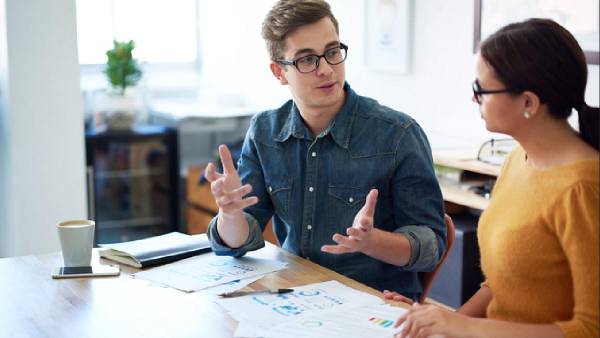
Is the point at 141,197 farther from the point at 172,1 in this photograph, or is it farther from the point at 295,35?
the point at 295,35

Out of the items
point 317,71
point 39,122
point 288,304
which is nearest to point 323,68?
point 317,71

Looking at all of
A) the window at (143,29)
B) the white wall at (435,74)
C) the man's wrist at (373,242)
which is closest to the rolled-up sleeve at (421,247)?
the man's wrist at (373,242)

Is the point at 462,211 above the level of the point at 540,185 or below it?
below

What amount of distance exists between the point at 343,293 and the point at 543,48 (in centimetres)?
66

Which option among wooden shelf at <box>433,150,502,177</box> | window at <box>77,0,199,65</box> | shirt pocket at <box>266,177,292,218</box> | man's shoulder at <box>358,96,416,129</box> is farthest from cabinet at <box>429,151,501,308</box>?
window at <box>77,0,199,65</box>

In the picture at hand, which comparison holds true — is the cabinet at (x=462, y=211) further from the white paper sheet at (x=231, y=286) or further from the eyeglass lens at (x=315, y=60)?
the white paper sheet at (x=231, y=286)

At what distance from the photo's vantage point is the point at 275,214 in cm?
219

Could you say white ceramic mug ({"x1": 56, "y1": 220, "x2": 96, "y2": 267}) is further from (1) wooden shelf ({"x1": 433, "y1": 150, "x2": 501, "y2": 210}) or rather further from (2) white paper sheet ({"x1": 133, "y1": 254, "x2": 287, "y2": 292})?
(1) wooden shelf ({"x1": 433, "y1": 150, "x2": 501, "y2": 210})

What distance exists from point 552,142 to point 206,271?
86 cm

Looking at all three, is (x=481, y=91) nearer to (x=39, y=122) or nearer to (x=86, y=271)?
(x=86, y=271)

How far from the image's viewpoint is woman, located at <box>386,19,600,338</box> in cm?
124

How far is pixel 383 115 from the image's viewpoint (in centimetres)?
206

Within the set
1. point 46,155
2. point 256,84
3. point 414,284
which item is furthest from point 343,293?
point 256,84

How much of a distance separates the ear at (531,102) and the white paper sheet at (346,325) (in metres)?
0.45
